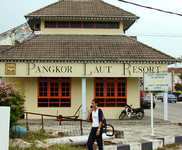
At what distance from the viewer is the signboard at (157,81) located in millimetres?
19375

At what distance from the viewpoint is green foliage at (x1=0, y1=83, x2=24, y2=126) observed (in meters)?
15.4

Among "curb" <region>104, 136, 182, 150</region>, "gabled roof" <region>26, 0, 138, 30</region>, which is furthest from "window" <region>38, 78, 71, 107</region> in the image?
"curb" <region>104, 136, 182, 150</region>

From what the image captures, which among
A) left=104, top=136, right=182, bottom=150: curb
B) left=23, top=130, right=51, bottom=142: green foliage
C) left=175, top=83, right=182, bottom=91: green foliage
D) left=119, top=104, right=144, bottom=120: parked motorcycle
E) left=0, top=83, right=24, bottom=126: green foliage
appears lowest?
left=104, top=136, right=182, bottom=150: curb

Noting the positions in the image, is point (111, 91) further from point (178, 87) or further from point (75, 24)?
point (178, 87)

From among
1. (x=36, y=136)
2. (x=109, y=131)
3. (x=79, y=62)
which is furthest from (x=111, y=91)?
(x=36, y=136)

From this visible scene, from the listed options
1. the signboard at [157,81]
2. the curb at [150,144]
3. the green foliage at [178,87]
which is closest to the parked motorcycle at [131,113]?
the signboard at [157,81]

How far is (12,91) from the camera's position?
15.9m

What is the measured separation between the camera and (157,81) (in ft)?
63.9

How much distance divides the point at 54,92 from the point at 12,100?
47.7 ft

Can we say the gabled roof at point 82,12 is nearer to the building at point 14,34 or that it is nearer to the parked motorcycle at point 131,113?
the parked motorcycle at point 131,113

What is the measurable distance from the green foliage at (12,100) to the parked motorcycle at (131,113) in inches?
565

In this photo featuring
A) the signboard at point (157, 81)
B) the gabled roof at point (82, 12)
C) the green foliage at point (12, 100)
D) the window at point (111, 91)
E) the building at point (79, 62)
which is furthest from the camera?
the gabled roof at point (82, 12)

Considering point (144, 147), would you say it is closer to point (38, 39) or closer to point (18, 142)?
point (18, 142)

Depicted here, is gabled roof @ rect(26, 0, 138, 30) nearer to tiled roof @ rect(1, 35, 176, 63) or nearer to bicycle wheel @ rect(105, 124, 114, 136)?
tiled roof @ rect(1, 35, 176, 63)
